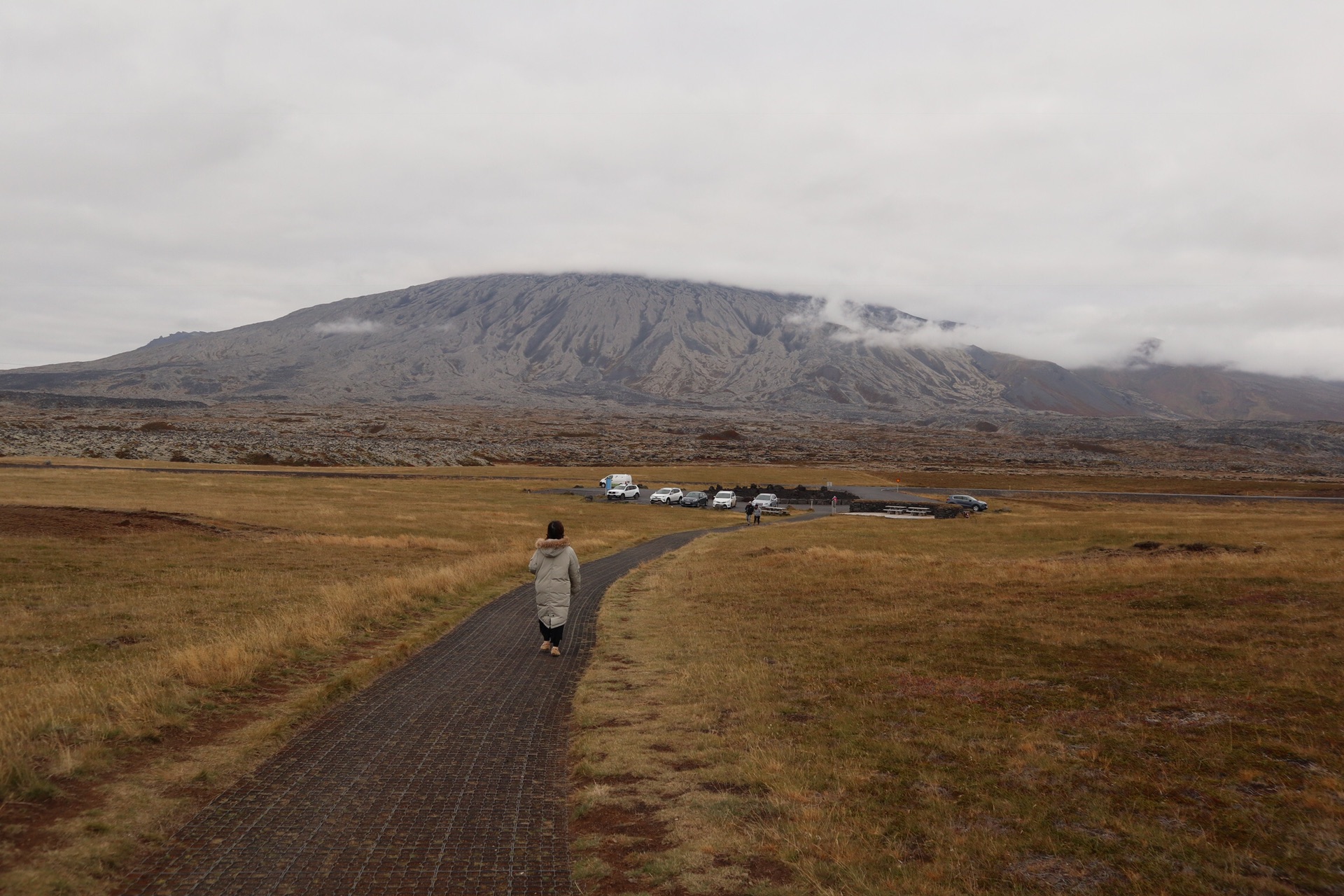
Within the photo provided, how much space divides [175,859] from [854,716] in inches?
334

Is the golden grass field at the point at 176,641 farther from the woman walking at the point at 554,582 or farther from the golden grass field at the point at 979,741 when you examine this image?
the golden grass field at the point at 979,741

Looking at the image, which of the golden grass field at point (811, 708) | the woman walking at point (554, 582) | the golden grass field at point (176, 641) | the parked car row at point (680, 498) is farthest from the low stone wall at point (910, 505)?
the woman walking at point (554, 582)

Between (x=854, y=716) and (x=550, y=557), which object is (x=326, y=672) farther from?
(x=854, y=716)

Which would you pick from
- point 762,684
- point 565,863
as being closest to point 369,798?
point 565,863

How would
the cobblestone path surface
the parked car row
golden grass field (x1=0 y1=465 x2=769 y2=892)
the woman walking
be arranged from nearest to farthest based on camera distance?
the cobblestone path surface, golden grass field (x1=0 y1=465 x2=769 y2=892), the woman walking, the parked car row

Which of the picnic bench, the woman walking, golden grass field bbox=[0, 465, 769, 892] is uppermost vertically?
the woman walking

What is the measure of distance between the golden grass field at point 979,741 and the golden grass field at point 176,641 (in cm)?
445

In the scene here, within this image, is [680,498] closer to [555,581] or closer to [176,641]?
[555,581]

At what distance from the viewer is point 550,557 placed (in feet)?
50.4

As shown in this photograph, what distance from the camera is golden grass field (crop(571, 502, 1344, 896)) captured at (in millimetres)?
6586

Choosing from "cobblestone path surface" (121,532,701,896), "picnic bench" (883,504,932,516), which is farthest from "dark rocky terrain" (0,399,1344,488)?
"cobblestone path surface" (121,532,701,896)

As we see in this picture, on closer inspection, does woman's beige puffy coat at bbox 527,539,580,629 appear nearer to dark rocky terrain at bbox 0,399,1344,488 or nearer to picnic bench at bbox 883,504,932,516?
picnic bench at bbox 883,504,932,516

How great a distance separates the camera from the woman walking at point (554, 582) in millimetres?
15180

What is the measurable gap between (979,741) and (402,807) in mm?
7275
